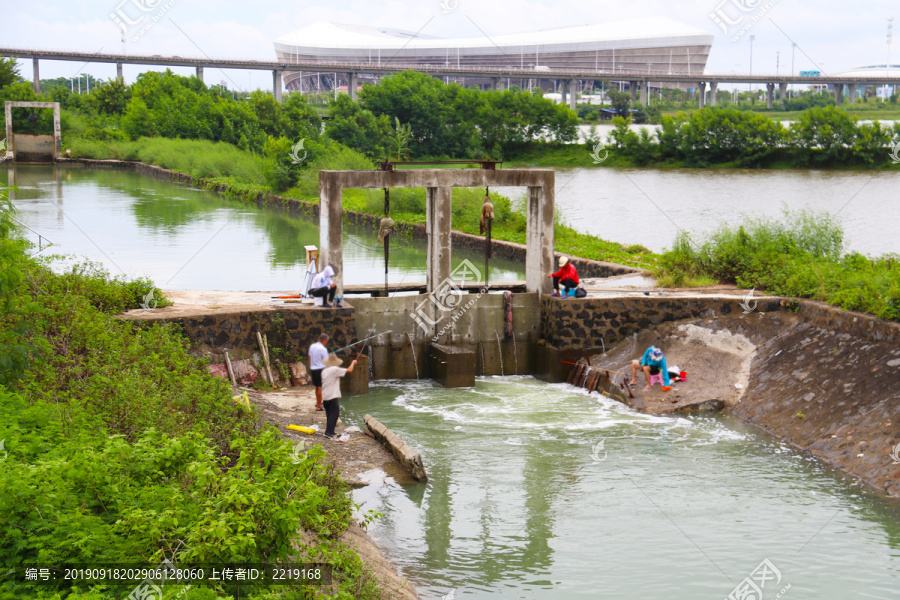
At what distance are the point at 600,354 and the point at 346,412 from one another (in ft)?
18.8

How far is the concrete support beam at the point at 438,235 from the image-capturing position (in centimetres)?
2017

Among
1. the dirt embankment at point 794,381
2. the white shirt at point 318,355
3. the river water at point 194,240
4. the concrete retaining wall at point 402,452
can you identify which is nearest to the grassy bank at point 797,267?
the dirt embankment at point 794,381

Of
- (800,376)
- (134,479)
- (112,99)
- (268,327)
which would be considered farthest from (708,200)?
(112,99)

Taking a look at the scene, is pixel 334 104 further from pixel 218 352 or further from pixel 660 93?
pixel 660 93

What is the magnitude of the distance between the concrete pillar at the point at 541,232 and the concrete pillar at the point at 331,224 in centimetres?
403

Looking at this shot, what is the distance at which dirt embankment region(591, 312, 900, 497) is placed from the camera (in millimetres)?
14367

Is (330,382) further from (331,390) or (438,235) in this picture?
(438,235)

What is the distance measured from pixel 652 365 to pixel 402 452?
5918 millimetres

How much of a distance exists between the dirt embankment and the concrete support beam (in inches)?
144

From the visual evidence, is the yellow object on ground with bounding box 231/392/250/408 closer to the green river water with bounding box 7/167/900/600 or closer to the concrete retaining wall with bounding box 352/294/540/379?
the green river water with bounding box 7/167/900/600

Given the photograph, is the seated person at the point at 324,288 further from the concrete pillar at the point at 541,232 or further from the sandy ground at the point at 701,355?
→ the sandy ground at the point at 701,355

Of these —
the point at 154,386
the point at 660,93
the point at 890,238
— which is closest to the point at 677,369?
the point at 154,386

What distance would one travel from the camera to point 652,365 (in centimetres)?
1773

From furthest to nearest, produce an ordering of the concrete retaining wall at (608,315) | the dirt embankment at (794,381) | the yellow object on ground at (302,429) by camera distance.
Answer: the concrete retaining wall at (608,315), the yellow object on ground at (302,429), the dirt embankment at (794,381)
